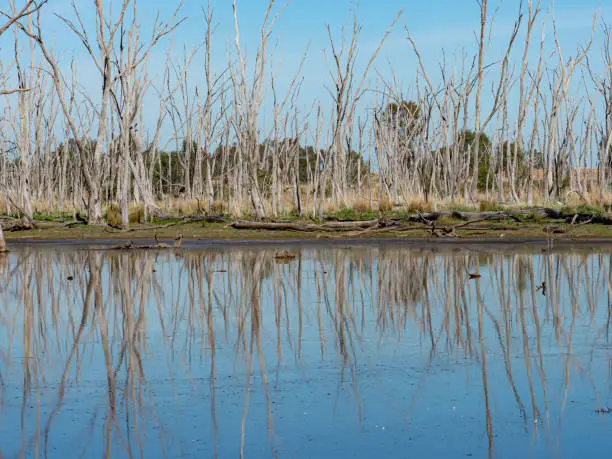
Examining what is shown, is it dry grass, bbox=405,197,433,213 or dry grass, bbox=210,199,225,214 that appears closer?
dry grass, bbox=405,197,433,213

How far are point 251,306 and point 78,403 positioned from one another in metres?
4.52

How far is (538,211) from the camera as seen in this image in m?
24.7

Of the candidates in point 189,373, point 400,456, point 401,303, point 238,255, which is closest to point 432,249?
point 238,255

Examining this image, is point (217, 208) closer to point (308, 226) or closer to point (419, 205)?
point (419, 205)

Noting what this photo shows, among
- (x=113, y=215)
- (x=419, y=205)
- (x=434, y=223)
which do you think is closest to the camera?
(x=434, y=223)

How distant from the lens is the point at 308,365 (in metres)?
7.26

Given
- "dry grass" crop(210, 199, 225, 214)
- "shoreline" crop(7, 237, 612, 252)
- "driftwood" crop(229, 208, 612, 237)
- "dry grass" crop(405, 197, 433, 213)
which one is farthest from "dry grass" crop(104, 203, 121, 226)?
"dry grass" crop(405, 197, 433, 213)

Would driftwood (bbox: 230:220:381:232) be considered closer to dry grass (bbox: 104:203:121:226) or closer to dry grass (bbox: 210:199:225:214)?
dry grass (bbox: 104:203:121:226)

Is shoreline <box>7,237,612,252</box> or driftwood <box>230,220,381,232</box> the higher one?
driftwood <box>230,220,381,232</box>

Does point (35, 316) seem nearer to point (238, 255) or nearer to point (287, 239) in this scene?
point (238, 255)

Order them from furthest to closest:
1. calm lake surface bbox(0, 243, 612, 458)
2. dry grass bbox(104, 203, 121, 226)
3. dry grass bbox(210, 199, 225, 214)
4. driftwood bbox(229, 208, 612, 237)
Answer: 1. dry grass bbox(210, 199, 225, 214)
2. dry grass bbox(104, 203, 121, 226)
3. driftwood bbox(229, 208, 612, 237)
4. calm lake surface bbox(0, 243, 612, 458)

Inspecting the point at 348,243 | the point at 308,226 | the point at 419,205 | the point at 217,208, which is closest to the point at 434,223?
the point at 348,243

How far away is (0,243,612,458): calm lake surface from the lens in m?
5.23

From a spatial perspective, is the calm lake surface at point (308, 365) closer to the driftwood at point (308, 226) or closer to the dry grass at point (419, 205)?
the driftwood at point (308, 226)
